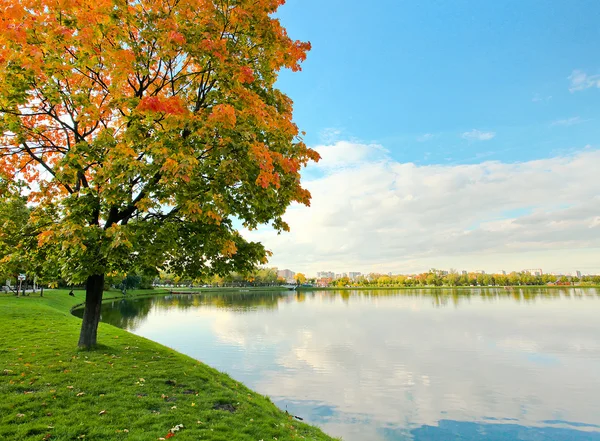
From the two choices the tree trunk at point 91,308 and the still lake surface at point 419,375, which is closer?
the still lake surface at point 419,375

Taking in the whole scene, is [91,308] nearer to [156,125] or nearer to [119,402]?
[119,402]

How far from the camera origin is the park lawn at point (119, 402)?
23.2ft

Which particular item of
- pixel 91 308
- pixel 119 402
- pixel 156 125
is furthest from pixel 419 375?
pixel 156 125

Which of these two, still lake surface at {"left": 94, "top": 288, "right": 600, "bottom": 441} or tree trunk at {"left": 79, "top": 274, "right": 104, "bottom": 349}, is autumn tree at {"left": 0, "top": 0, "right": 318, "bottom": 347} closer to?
tree trunk at {"left": 79, "top": 274, "right": 104, "bottom": 349}

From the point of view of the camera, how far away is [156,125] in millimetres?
10297

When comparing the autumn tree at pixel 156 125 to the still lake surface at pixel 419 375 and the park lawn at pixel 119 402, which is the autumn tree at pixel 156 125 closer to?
the park lawn at pixel 119 402

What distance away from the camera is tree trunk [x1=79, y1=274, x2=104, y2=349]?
13.8 m

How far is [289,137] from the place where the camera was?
36.5ft

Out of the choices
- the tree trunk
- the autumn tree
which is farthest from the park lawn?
the autumn tree

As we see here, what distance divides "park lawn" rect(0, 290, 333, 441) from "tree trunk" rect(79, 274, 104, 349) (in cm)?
51

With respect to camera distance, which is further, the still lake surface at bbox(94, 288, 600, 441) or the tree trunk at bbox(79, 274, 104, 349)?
the tree trunk at bbox(79, 274, 104, 349)

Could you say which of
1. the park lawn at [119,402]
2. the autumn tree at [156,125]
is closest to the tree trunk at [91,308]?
the park lawn at [119,402]

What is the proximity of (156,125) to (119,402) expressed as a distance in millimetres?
7731

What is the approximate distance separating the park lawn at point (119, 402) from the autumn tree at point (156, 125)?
3229mm
